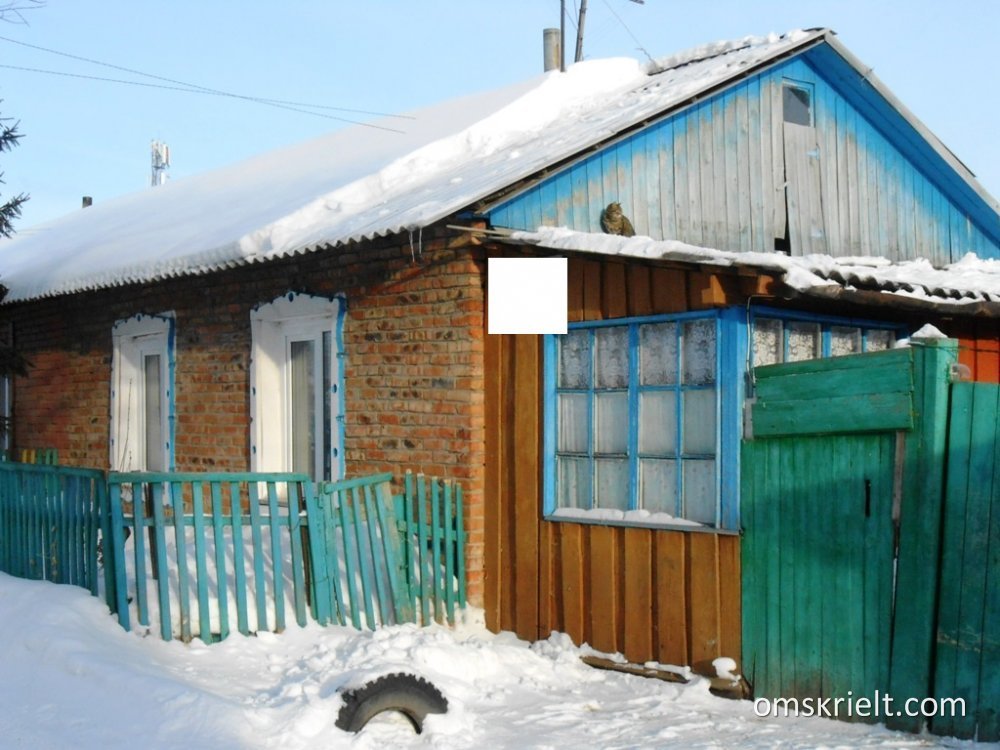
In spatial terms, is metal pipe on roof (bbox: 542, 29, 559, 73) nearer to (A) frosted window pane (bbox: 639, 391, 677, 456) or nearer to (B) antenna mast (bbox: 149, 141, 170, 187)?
(A) frosted window pane (bbox: 639, 391, 677, 456)

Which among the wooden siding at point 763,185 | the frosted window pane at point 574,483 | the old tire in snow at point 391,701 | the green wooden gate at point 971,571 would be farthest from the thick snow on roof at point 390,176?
the green wooden gate at point 971,571

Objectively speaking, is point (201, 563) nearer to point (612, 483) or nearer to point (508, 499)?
point (508, 499)

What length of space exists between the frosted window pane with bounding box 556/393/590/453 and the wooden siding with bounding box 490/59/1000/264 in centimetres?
128

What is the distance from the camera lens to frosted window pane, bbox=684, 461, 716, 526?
6730 mm

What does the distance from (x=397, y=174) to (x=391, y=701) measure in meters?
5.13

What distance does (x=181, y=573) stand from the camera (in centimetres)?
659

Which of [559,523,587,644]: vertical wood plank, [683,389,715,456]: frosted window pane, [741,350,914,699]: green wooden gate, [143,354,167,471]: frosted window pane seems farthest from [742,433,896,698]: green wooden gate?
[143,354,167,471]: frosted window pane

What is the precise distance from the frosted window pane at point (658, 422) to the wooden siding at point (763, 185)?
1629 mm

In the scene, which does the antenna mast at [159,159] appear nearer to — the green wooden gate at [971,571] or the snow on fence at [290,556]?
the snow on fence at [290,556]

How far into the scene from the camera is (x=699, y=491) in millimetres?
6805

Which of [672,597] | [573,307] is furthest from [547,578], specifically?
[573,307]

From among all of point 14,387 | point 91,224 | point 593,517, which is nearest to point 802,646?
point 593,517

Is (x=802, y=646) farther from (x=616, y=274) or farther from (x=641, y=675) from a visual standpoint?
(x=616, y=274)

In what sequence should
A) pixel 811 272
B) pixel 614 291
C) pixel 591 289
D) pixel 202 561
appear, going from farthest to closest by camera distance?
1. pixel 591 289
2. pixel 614 291
3. pixel 202 561
4. pixel 811 272
